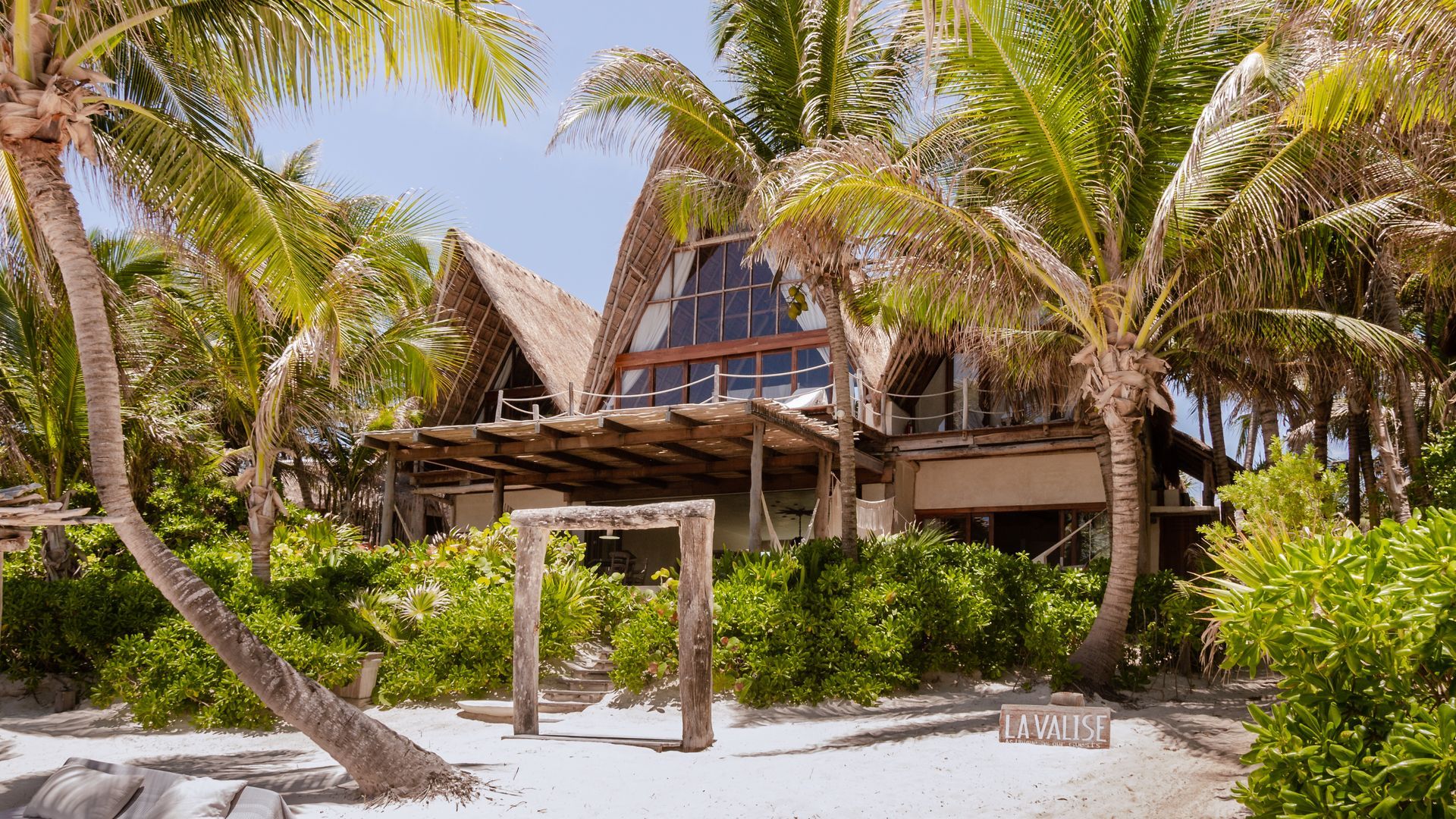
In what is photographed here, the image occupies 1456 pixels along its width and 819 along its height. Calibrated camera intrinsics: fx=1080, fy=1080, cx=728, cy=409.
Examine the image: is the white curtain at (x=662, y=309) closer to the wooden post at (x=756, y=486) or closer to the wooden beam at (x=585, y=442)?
the wooden beam at (x=585, y=442)

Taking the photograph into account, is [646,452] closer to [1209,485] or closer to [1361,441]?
[1209,485]

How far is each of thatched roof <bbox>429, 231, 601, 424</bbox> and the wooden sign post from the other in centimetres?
1118

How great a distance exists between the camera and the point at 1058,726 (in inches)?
294

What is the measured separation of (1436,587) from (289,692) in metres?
6.17

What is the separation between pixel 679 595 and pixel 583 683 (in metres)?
3.32

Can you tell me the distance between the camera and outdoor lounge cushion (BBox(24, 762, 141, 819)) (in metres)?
6.20

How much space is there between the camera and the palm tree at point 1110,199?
8.96 m

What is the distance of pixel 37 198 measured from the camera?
6496 mm

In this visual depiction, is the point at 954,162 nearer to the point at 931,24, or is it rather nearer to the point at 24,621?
the point at 931,24

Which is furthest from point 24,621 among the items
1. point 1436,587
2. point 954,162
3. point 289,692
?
point 1436,587

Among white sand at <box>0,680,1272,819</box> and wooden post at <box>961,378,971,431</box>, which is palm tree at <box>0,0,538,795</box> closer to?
white sand at <box>0,680,1272,819</box>

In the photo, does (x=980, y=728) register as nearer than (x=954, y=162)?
Yes

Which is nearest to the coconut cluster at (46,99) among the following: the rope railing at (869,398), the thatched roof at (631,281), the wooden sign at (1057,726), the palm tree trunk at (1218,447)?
the wooden sign at (1057,726)

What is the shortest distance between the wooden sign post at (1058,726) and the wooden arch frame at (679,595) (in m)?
2.32
